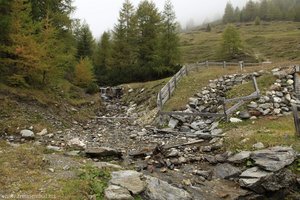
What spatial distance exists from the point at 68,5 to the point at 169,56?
553 inches

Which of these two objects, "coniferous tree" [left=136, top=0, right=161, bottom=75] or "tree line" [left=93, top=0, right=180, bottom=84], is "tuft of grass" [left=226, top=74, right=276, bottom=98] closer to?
"tree line" [left=93, top=0, right=180, bottom=84]

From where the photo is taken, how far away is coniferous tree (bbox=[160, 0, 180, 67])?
131 feet

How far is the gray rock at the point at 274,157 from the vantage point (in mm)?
12748

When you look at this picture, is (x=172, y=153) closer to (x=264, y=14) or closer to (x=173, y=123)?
(x=173, y=123)

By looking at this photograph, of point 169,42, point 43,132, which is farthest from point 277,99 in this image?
point 169,42

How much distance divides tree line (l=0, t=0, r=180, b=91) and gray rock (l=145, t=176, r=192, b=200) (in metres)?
14.0

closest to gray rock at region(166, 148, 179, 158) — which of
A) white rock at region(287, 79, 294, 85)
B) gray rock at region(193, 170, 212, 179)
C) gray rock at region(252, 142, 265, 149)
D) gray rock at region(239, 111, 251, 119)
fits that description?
gray rock at region(193, 170, 212, 179)

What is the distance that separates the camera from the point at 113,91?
3962cm

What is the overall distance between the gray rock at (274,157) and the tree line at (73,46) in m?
15.8

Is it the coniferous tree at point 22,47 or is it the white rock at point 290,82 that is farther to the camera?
the white rock at point 290,82

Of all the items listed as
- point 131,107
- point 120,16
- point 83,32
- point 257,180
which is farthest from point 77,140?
point 83,32

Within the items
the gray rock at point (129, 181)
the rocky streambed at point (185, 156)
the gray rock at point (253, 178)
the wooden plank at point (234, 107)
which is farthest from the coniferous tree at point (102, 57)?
the gray rock at point (253, 178)

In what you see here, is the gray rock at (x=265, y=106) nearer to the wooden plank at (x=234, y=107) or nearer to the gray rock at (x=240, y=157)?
the wooden plank at (x=234, y=107)

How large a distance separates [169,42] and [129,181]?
3097 centimetres
